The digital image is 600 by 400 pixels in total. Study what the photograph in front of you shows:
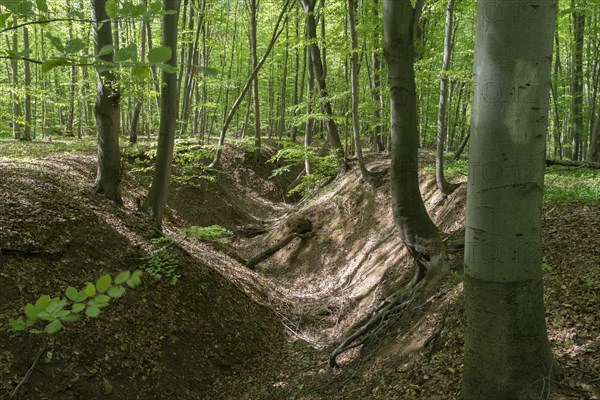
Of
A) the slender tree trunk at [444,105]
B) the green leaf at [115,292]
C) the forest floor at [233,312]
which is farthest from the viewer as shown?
the slender tree trunk at [444,105]

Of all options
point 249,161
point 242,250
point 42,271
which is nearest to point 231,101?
point 249,161

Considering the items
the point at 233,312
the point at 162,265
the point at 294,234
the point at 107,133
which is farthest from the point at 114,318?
the point at 294,234

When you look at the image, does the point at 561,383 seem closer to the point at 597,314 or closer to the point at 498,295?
the point at 498,295

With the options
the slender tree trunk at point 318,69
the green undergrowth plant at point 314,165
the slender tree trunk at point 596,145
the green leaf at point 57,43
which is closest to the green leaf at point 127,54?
the green leaf at point 57,43

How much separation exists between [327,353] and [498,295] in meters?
4.36

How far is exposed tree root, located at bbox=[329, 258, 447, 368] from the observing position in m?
5.48

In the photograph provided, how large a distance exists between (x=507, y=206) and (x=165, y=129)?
6697mm

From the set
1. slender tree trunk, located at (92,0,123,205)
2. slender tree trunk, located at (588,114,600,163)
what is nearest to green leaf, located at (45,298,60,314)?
slender tree trunk, located at (92,0,123,205)

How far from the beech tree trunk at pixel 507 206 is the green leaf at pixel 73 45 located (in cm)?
184

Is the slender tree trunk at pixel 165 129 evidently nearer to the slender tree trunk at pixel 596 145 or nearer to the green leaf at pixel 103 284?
the green leaf at pixel 103 284

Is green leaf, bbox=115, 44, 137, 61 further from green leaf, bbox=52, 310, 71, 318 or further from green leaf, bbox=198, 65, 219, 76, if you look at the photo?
green leaf, bbox=52, 310, 71, 318

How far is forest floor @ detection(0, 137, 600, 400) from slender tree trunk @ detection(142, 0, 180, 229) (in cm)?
48

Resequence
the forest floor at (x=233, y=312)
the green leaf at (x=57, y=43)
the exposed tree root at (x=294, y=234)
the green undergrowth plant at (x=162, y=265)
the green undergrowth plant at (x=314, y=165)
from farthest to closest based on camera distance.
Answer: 1. the green undergrowth plant at (x=314, y=165)
2. the exposed tree root at (x=294, y=234)
3. the green undergrowth plant at (x=162, y=265)
4. the forest floor at (x=233, y=312)
5. the green leaf at (x=57, y=43)

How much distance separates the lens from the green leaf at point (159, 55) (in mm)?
1276
